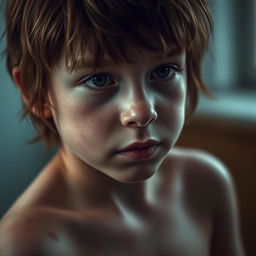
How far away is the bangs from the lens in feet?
1.85

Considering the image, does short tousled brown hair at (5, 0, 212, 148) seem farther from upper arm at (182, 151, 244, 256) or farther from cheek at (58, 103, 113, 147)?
upper arm at (182, 151, 244, 256)

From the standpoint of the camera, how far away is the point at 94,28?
0.57 m

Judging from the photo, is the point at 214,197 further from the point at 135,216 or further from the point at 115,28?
the point at 115,28

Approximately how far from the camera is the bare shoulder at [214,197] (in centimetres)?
81

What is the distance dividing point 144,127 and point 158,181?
0.23 m

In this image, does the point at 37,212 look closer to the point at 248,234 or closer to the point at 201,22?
the point at 201,22

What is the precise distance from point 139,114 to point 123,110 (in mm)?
26

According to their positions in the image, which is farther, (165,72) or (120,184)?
(120,184)

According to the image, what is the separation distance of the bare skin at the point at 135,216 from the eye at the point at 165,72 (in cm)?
20

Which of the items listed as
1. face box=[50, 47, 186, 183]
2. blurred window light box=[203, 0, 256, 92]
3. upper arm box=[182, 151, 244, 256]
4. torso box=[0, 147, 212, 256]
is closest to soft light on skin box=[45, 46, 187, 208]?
face box=[50, 47, 186, 183]

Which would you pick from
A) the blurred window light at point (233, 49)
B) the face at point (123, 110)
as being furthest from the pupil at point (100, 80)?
the blurred window light at point (233, 49)

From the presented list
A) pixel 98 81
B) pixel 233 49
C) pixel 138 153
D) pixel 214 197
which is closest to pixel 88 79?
pixel 98 81

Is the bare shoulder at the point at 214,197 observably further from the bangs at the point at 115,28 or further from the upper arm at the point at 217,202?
the bangs at the point at 115,28

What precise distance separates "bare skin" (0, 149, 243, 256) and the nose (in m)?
0.18
